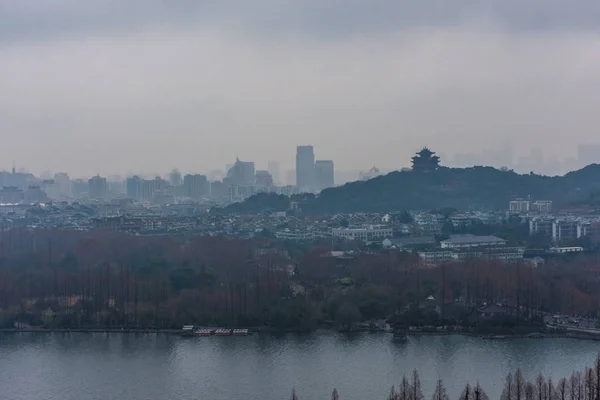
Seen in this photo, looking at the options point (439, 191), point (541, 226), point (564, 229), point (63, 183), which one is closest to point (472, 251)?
point (564, 229)

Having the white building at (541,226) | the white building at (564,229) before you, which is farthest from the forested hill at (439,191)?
the white building at (564,229)

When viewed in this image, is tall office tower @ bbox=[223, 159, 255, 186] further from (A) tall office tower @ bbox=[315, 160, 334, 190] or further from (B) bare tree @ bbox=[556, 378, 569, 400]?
(B) bare tree @ bbox=[556, 378, 569, 400]

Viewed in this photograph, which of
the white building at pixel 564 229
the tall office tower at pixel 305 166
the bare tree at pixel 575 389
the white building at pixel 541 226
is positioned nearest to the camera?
the bare tree at pixel 575 389

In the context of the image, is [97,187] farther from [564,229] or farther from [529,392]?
[529,392]

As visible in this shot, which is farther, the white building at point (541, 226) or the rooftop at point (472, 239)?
the white building at point (541, 226)

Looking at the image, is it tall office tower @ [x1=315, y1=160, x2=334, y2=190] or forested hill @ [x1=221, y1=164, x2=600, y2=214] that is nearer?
forested hill @ [x1=221, y1=164, x2=600, y2=214]

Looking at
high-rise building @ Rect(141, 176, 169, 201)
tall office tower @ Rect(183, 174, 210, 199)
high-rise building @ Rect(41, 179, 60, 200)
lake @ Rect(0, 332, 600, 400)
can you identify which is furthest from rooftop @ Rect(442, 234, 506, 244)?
high-rise building @ Rect(41, 179, 60, 200)

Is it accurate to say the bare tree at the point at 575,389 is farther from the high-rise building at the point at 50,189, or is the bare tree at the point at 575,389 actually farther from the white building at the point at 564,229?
the high-rise building at the point at 50,189
